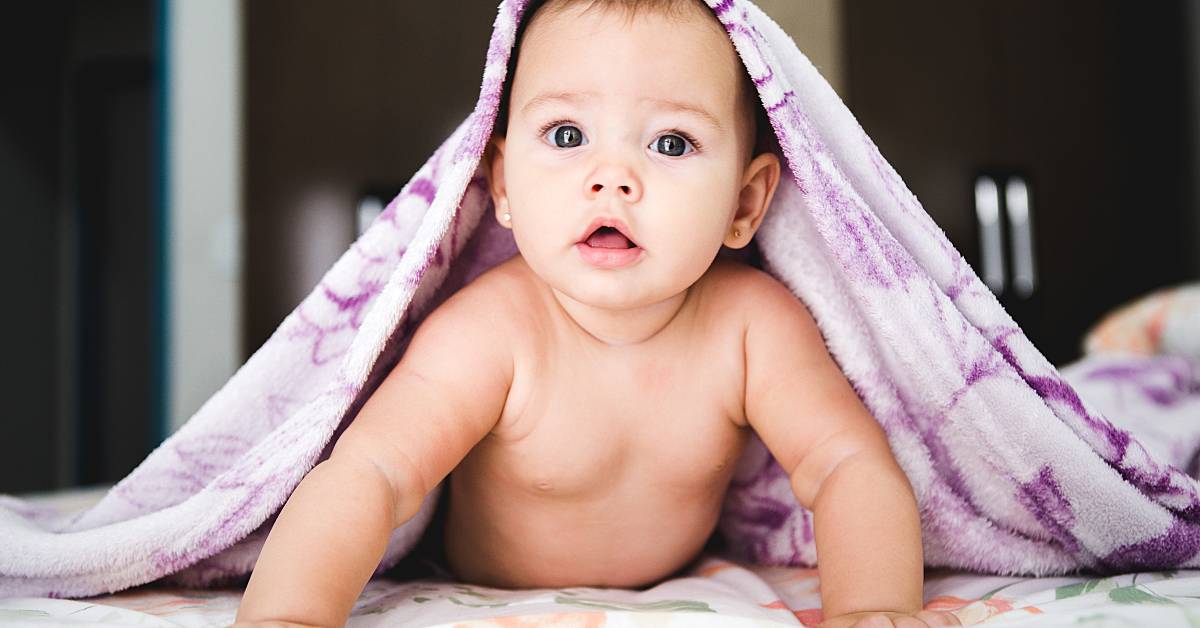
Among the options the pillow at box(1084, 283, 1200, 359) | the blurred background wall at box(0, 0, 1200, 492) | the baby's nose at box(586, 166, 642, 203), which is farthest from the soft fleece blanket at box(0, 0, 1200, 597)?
the blurred background wall at box(0, 0, 1200, 492)

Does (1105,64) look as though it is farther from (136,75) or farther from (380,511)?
(136,75)

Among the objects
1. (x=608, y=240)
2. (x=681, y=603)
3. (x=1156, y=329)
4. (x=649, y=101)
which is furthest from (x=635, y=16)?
(x=1156, y=329)

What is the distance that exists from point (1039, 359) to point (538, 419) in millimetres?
404

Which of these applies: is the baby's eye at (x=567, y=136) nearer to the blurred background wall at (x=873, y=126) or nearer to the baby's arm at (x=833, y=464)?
the baby's arm at (x=833, y=464)

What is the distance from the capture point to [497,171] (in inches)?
32.9

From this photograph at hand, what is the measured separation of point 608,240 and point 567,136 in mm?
89

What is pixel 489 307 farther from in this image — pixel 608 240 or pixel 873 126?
pixel 873 126

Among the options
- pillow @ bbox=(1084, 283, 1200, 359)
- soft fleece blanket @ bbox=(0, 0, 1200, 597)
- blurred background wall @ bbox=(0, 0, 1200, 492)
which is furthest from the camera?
blurred background wall @ bbox=(0, 0, 1200, 492)

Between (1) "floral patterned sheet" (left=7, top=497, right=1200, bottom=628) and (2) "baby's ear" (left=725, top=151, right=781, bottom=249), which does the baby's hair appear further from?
(1) "floral patterned sheet" (left=7, top=497, right=1200, bottom=628)

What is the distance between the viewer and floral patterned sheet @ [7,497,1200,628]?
0.50 metres

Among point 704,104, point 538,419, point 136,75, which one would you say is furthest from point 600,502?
point 136,75

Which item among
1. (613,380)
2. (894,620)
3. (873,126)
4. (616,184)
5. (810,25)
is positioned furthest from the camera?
(873,126)

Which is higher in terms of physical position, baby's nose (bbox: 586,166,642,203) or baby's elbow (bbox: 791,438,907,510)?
baby's nose (bbox: 586,166,642,203)

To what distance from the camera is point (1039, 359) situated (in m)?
0.75
